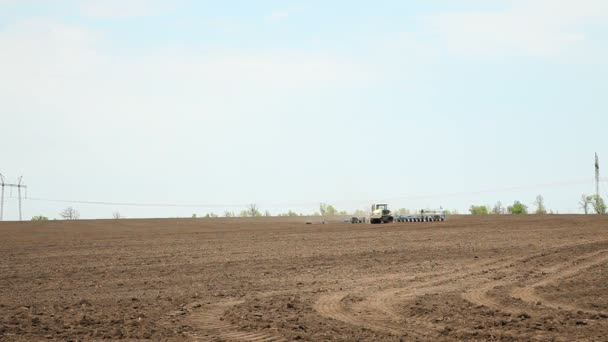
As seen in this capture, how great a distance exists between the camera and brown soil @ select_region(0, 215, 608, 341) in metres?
13.2

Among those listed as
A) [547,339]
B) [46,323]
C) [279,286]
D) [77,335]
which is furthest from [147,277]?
[547,339]

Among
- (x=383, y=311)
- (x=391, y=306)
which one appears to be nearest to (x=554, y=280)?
(x=391, y=306)

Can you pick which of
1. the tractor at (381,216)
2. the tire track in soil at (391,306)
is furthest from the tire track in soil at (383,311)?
the tractor at (381,216)

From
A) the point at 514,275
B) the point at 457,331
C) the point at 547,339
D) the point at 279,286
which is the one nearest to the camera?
the point at 547,339

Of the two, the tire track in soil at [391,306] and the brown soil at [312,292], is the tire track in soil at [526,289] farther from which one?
the tire track in soil at [391,306]

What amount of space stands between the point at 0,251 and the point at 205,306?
2199cm

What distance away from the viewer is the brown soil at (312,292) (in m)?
13.2

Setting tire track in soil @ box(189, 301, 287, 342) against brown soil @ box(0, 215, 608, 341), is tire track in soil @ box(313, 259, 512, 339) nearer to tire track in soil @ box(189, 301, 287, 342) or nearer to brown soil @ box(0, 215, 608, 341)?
brown soil @ box(0, 215, 608, 341)

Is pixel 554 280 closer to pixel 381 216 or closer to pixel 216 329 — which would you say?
pixel 216 329

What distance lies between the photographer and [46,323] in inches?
569

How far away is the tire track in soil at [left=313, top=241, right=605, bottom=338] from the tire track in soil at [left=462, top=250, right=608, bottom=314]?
0.22 metres

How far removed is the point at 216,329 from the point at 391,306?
4199mm

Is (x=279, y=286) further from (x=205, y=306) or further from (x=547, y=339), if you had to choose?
(x=547, y=339)

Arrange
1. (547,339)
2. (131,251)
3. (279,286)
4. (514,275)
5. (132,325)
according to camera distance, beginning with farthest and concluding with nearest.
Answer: (131,251)
(514,275)
(279,286)
(132,325)
(547,339)
